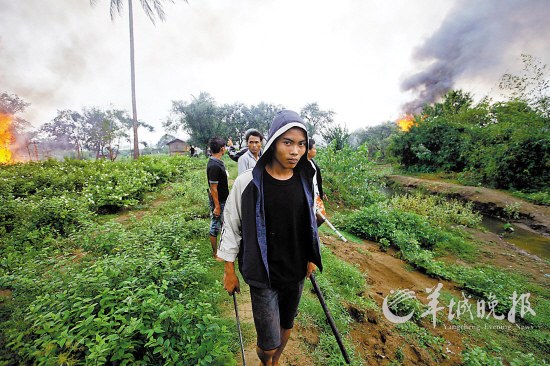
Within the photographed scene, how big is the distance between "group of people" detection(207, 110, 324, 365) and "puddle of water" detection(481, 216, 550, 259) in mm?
8606

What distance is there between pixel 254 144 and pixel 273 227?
7.84 feet

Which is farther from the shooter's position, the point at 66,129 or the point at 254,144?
the point at 66,129

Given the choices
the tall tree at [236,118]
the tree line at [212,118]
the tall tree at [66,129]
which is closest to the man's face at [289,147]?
the tree line at [212,118]

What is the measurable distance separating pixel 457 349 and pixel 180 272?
352cm

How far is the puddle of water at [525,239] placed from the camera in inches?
259

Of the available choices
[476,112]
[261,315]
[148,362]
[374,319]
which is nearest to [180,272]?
[148,362]

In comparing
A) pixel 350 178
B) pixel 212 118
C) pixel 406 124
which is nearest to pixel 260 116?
pixel 212 118

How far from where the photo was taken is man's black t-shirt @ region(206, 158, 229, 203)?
347cm

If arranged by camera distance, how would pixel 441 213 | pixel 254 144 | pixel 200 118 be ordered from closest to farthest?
pixel 254 144
pixel 441 213
pixel 200 118

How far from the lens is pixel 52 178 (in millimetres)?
7195

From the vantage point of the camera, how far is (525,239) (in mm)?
7418

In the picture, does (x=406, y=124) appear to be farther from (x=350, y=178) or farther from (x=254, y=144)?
(x=254, y=144)

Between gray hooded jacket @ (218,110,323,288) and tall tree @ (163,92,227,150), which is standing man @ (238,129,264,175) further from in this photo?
tall tree @ (163,92,227,150)

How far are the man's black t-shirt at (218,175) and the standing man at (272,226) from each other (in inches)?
76.3
